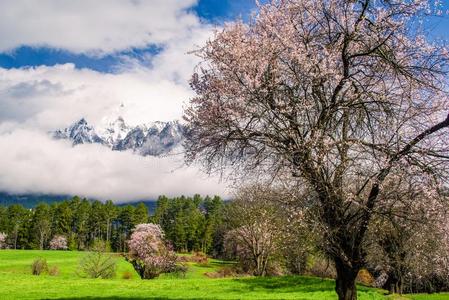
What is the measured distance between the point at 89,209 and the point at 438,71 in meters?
160

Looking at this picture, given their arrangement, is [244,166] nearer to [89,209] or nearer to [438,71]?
[438,71]

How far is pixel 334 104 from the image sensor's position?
12000 millimetres

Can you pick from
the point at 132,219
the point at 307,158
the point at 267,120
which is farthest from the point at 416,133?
the point at 132,219

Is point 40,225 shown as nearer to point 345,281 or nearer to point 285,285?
point 285,285

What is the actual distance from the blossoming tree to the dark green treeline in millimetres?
113929

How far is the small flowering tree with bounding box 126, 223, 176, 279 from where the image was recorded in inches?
2015

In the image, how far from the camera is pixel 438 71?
11539 millimetres

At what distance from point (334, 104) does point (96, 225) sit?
15875 cm

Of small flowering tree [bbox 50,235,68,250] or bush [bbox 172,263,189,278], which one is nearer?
bush [bbox 172,263,189,278]

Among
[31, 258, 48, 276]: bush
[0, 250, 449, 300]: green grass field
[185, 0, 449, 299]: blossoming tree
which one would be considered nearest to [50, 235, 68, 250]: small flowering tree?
[31, 258, 48, 276]: bush

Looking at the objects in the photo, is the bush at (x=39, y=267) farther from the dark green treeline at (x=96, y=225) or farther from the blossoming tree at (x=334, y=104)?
the dark green treeline at (x=96, y=225)

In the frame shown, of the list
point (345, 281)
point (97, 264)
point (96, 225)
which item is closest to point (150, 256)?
point (97, 264)

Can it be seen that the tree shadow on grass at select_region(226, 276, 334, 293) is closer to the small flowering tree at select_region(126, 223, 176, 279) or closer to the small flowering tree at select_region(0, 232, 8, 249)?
the small flowering tree at select_region(126, 223, 176, 279)

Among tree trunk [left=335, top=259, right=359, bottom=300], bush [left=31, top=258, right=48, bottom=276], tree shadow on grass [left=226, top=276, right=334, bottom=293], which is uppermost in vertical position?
tree trunk [left=335, top=259, right=359, bottom=300]
